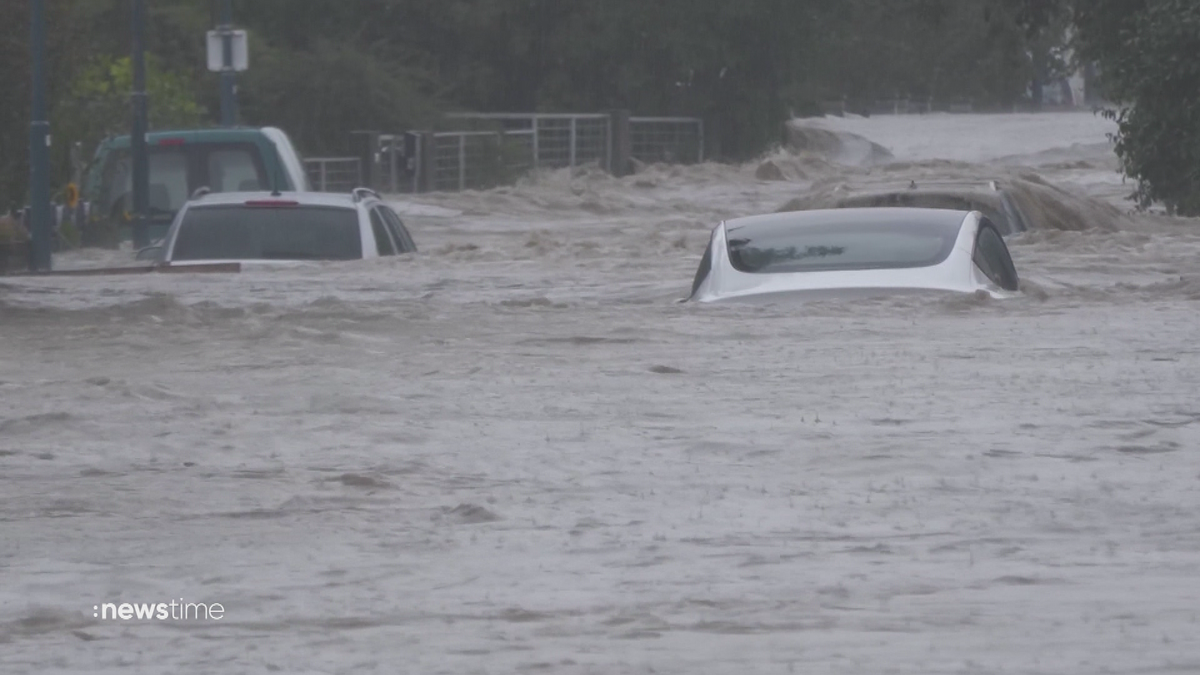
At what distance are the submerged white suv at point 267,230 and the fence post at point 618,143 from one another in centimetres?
2900

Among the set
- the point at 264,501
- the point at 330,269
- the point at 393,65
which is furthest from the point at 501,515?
the point at 393,65

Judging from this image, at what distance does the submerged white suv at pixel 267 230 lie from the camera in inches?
599

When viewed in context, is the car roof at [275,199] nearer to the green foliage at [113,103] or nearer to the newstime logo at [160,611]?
the green foliage at [113,103]

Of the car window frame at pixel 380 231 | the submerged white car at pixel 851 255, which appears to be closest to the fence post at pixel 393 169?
the car window frame at pixel 380 231

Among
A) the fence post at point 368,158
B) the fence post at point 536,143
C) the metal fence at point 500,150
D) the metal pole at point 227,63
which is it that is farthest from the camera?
the fence post at point 536,143

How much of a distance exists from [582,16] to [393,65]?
189 inches

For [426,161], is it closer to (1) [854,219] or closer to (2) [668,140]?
(2) [668,140]

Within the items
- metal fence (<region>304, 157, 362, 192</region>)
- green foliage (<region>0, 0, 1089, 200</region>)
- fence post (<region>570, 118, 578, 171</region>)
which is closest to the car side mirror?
metal fence (<region>304, 157, 362, 192</region>)

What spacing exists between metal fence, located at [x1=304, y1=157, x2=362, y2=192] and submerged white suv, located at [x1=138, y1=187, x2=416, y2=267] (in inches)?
752

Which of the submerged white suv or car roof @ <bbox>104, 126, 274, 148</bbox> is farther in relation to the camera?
car roof @ <bbox>104, 126, 274, 148</bbox>

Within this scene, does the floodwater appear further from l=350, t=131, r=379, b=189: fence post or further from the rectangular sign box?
l=350, t=131, r=379, b=189: fence post

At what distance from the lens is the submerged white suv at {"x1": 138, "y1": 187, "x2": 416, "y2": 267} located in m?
15.2

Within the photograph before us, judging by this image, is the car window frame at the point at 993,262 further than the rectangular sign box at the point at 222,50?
No

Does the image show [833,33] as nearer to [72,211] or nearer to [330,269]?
[72,211]
